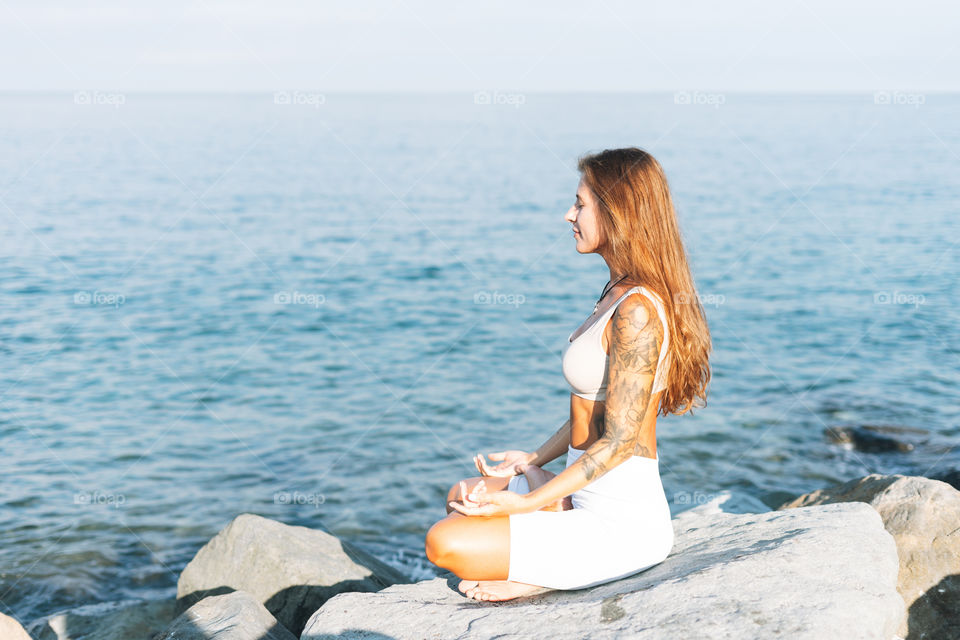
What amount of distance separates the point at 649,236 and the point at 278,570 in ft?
12.2

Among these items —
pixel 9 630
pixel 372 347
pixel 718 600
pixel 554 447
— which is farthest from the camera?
pixel 372 347

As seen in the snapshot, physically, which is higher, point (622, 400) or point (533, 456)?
point (622, 400)

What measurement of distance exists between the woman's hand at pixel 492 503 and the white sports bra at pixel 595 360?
0.63m

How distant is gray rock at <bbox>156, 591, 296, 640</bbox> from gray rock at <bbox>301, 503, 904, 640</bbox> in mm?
773

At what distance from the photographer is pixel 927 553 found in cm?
514

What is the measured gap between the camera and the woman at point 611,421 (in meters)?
4.00

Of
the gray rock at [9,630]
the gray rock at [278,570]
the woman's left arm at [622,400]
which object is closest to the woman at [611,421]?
the woman's left arm at [622,400]

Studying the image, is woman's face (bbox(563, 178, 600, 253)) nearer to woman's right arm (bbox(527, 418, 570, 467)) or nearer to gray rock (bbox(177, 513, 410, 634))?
woman's right arm (bbox(527, 418, 570, 467))

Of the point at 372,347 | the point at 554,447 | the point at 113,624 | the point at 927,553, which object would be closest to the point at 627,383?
the point at 554,447

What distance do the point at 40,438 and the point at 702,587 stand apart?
9.90 m

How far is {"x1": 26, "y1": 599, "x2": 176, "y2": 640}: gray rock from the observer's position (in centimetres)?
634

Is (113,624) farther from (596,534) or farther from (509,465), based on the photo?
(596,534)

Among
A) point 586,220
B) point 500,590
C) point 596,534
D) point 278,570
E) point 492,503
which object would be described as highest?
point 586,220

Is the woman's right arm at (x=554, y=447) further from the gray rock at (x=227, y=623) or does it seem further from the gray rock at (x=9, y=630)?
the gray rock at (x=9, y=630)
